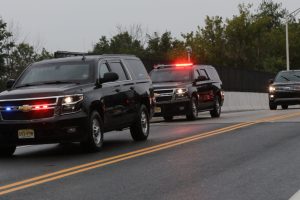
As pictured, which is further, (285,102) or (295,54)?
(295,54)

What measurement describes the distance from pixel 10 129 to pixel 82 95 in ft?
4.32

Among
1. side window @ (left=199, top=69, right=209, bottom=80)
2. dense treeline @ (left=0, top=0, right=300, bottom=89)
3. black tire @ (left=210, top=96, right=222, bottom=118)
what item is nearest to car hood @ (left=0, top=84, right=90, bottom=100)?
side window @ (left=199, top=69, right=209, bottom=80)

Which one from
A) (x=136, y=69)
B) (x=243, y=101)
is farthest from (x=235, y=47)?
(x=136, y=69)

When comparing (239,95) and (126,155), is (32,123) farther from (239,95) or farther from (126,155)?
(239,95)

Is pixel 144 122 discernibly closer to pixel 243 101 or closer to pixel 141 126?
pixel 141 126

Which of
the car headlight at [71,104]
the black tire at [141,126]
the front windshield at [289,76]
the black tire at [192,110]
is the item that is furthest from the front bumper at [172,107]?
the front windshield at [289,76]

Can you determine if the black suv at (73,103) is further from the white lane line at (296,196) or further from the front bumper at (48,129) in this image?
the white lane line at (296,196)

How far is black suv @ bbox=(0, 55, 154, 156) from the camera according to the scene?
11359 millimetres

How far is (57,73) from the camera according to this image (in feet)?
41.6

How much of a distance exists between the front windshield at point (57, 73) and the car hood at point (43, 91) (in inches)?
18.4

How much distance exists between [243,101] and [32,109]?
2740 cm

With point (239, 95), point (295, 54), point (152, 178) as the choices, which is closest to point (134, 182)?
point (152, 178)

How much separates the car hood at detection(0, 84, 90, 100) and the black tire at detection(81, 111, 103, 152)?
0.56 meters

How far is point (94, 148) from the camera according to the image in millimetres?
12062
